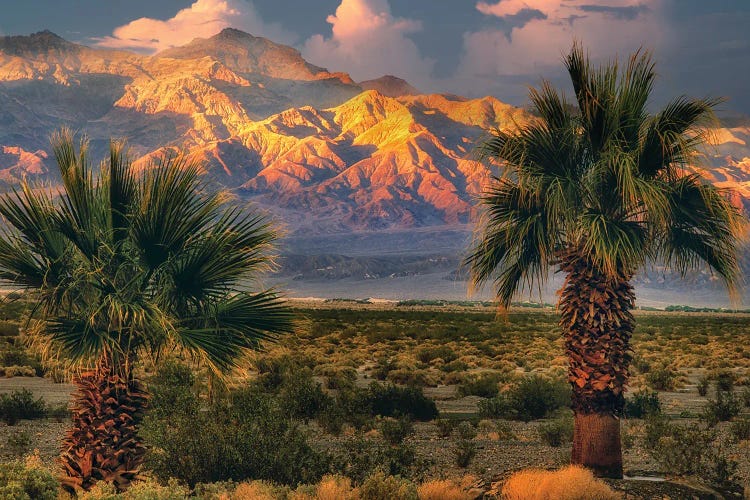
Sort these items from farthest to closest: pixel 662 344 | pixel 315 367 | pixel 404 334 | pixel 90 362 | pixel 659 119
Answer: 1. pixel 404 334
2. pixel 662 344
3. pixel 315 367
4. pixel 659 119
5. pixel 90 362

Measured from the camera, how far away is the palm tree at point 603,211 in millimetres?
13648

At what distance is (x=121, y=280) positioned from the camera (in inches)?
456

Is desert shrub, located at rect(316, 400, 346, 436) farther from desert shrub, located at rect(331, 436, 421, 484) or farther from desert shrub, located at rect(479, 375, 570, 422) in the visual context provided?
desert shrub, located at rect(479, 375, 570, 422)

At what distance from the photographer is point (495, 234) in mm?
14648

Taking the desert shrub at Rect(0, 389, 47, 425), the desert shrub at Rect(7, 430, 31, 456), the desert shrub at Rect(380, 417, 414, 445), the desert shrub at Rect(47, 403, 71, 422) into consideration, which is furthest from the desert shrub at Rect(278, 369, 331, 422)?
the desert shrub at Rect(7, 430, 31, 456)

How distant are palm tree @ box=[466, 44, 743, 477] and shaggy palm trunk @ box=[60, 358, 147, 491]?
579 centimetres

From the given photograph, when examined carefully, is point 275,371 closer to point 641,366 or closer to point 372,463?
point 372,463

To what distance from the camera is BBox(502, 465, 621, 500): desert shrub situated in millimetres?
11812

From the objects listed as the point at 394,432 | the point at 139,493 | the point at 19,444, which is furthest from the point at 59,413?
the point at 139,493

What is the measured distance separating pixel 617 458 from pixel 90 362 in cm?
787

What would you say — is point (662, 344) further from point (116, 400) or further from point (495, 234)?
point (116, 400)

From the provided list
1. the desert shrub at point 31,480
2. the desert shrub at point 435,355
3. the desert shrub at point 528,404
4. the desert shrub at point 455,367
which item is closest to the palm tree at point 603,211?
the desert shrub at point 31,480

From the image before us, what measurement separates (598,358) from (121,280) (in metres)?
7.12

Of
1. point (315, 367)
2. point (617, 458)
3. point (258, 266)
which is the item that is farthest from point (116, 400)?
point (315, 367)
